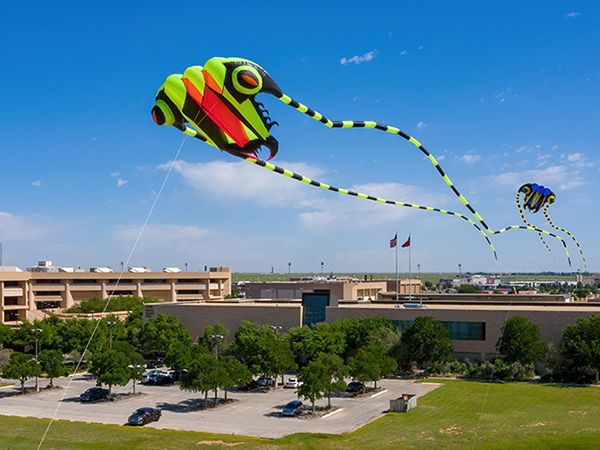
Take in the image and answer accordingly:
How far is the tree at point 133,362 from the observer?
54125mm

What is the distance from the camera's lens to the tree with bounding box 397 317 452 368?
6341cm

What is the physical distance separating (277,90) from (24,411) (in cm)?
4397

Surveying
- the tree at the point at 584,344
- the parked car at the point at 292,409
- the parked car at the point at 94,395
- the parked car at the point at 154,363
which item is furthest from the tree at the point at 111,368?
the tree at the point at 584,344

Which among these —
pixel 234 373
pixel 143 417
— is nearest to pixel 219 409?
pixel 234 373

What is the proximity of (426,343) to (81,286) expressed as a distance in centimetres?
7356

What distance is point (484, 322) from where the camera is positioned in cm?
6775

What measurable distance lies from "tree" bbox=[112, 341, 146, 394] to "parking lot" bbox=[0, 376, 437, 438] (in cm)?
166

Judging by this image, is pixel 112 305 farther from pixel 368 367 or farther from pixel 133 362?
pixel 368 367

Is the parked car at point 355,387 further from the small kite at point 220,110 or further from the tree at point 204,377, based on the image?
the small kite at point 220,110

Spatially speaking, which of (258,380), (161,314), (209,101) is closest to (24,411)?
(258,380)

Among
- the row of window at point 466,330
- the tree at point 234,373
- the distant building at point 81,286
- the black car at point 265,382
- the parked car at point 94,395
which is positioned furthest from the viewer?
the distant building at point 81,286

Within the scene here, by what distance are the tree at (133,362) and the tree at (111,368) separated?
0.81m

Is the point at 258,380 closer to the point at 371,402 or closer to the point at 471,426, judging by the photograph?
the point at 371,402

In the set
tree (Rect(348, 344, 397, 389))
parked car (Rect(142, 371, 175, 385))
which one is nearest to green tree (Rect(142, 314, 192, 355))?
parked car (Rect(142, 371, 175, 385))
